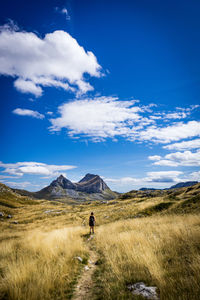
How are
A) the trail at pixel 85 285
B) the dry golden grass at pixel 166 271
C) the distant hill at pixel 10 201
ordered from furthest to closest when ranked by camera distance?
the distant hill at pixel 10 201, the trail at pixel 85 285, the dry golden grass at pixel 166 271

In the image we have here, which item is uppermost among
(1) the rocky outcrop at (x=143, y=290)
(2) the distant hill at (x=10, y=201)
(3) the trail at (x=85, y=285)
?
(1) the rocky outcrop at (x=143, y=290)

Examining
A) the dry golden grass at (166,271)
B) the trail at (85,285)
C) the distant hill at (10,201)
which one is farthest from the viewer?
the distant hill at (10,201)

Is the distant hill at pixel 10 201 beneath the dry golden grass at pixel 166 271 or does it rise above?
beneath

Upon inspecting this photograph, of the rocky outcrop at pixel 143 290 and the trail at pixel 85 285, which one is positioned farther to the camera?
the trail at pixel 85 285

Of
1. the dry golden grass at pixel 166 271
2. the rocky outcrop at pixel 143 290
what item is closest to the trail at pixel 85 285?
the dry golden grass at pixel 166 271

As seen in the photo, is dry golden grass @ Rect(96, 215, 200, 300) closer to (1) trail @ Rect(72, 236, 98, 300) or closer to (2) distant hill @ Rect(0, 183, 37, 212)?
(1) trail @ Rect(72, 236, 98, 300)

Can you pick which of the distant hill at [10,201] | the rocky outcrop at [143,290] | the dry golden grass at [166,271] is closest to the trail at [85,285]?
the dry golden grass at [166,271]

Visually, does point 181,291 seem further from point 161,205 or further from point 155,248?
point 161,205

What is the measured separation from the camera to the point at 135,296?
360cm

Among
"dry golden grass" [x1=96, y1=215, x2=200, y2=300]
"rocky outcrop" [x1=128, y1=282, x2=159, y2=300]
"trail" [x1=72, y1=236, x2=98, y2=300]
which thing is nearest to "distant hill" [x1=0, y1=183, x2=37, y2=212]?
"trail" [x1=72, y1=236, x2=98, y2=300]

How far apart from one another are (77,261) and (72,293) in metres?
A: 2.61

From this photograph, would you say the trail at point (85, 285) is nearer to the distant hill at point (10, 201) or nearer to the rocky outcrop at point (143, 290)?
the rocky outcrop at point (143, 290)

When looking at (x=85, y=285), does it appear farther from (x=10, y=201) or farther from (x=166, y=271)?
(x=10, y=201)

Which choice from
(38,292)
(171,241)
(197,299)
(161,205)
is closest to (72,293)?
(38,292)
